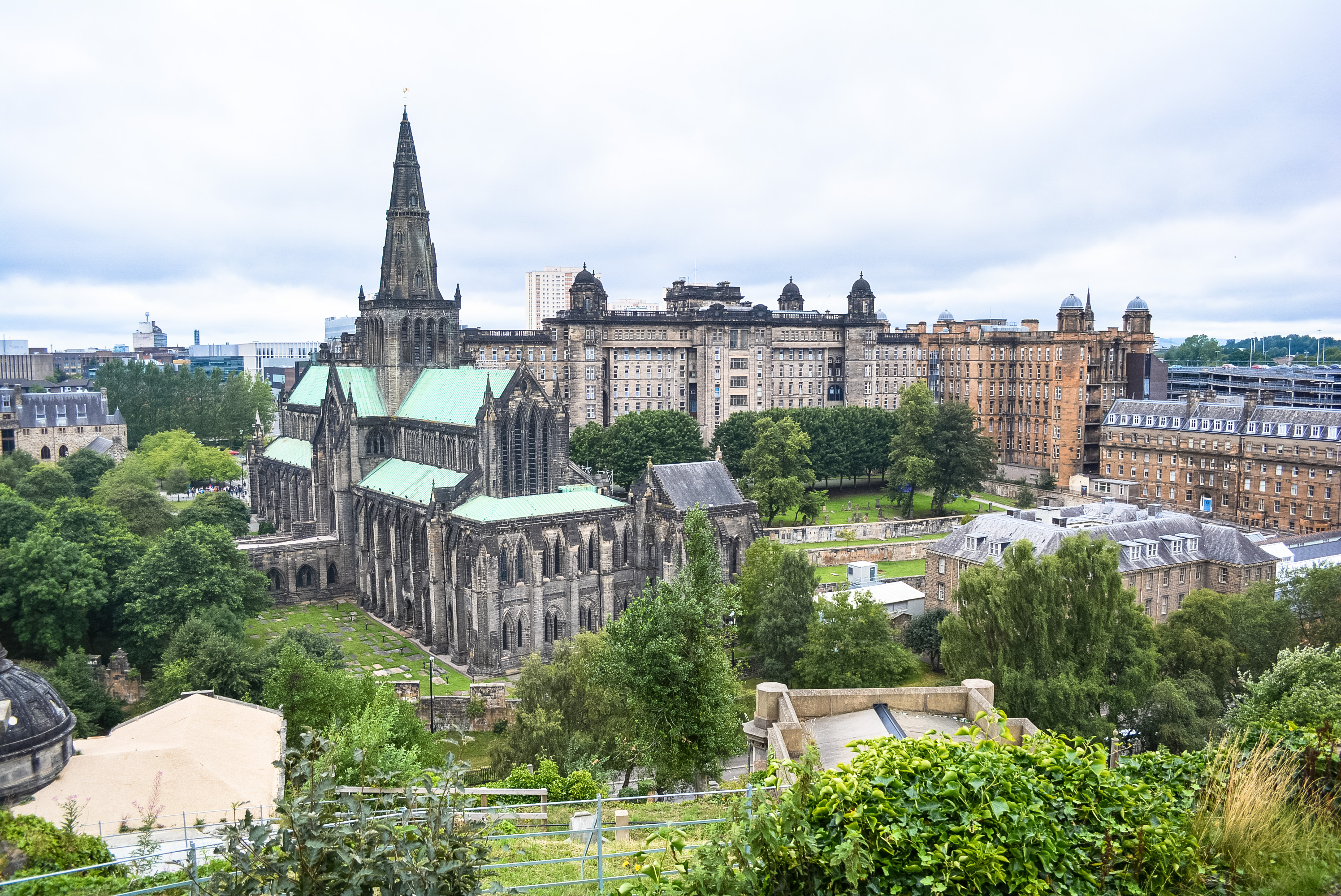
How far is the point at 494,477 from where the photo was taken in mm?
63281

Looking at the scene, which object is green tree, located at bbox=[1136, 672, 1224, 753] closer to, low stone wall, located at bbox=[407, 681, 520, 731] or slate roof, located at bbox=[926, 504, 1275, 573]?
slate roof, located at bbox=[926, 504, 1275, 573]

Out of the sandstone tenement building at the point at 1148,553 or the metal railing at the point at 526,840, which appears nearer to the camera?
the metal railing at the point at 526,840

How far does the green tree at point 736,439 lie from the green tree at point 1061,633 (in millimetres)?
68226

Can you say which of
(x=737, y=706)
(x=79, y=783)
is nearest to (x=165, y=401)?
(x=79, y=783)

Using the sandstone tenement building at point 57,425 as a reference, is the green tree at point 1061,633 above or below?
below

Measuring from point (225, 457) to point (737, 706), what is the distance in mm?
106334

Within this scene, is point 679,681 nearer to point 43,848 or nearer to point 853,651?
point 43,848

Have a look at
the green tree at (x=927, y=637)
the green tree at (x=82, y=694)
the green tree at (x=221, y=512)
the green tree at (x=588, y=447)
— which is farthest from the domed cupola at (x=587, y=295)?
the green tree at (x=82, y=694)

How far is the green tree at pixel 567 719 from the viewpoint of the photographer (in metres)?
38.0

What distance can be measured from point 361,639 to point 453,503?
40.7 ft

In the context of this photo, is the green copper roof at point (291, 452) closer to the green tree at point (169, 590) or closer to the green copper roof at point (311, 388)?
the green copper roof at point (311, 388)

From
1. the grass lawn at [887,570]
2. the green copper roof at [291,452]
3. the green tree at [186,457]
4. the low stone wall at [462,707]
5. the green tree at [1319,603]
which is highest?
the green copper roof at [291,452]

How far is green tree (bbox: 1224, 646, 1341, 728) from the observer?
28.1 metres

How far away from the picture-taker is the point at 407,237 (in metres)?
76.1
